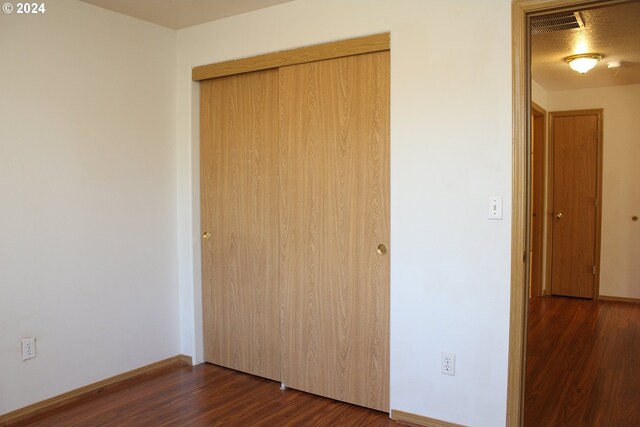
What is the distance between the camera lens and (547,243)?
20.1 feet

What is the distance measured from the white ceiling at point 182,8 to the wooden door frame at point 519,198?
55.8 inches

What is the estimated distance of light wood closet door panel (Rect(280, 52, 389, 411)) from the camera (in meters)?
2.86

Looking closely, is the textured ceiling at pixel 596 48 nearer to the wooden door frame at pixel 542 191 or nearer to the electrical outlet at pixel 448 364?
the wooden door frame at pixel 542 191

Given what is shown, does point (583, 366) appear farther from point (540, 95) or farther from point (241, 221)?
point (540, 95)

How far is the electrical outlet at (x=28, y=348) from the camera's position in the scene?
9.37ft

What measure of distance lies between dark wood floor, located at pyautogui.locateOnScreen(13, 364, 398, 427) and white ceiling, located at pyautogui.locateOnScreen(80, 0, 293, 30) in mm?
2386

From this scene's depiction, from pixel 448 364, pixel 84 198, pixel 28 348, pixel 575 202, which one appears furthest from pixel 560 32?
pixel 28 348

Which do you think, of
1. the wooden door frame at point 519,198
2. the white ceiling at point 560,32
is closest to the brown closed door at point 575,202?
the white ceiling at point 560,32

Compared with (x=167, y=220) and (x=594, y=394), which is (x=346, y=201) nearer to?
(x=167, y=220)

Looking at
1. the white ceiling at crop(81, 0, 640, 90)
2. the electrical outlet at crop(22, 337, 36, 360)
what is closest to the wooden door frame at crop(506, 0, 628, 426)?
the white ceiling at crop(81, 0, 640, 90)

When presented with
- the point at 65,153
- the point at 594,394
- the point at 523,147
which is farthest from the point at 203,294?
the point at 594,394

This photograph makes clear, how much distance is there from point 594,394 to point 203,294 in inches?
105

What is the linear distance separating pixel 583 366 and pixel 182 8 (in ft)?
12.1

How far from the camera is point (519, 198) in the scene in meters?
2.44
